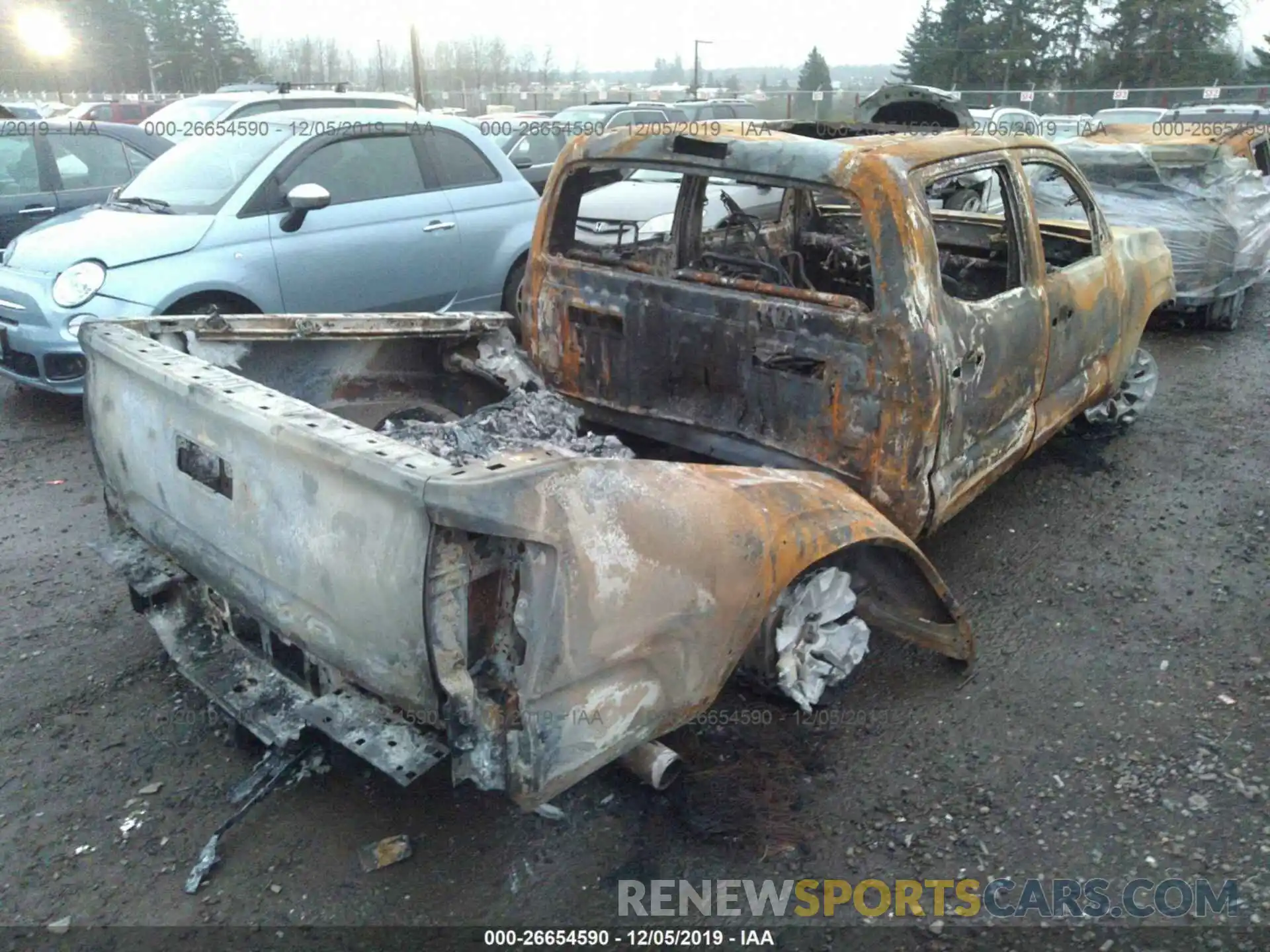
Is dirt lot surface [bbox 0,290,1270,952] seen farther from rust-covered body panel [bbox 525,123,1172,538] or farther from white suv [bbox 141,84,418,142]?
white suv [bbox 141,84,418,142]

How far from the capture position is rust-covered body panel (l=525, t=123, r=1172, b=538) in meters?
3.04

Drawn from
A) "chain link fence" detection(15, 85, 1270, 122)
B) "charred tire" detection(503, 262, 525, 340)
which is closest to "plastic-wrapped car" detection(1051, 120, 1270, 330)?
"charred tire" detection(503, 262, 525, 340)

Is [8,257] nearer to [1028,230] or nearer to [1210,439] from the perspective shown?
[1028,230]

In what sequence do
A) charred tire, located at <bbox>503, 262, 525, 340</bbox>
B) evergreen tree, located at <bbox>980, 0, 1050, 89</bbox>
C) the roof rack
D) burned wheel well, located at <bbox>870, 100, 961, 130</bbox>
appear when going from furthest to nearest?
evergreen tree, located at <bbox>980, 0, 1050, 89</bbox> < the roof rack < burned wheel well, located at <bbox>870, 100, 961, 130</bbox> < charred tire, located at <bbox>503, 262, 525, 340</bbox>

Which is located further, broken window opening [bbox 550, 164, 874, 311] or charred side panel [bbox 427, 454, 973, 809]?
broken window opening [bbox 550, 164, 874, 311]

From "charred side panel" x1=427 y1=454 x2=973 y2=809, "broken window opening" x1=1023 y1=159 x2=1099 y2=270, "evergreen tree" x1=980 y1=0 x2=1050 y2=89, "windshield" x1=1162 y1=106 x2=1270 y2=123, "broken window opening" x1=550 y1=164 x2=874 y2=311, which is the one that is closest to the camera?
"charred side panel" x1=427 y1=454 x2=973 y2=809

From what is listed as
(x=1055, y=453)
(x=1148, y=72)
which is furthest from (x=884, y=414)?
(x=1148, y=72)

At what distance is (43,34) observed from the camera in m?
38.4

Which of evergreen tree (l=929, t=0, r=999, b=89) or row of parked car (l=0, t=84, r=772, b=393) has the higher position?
evergreen tree (l=929, t=0, r=999, b=89)

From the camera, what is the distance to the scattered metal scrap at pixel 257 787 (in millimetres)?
2465

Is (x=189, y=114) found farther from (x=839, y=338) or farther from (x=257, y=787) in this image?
(x=257, y=787)

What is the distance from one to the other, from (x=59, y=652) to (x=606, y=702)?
7.88ft

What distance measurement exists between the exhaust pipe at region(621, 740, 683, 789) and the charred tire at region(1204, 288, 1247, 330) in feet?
24.7

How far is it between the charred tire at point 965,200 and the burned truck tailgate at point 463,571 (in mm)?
6122
